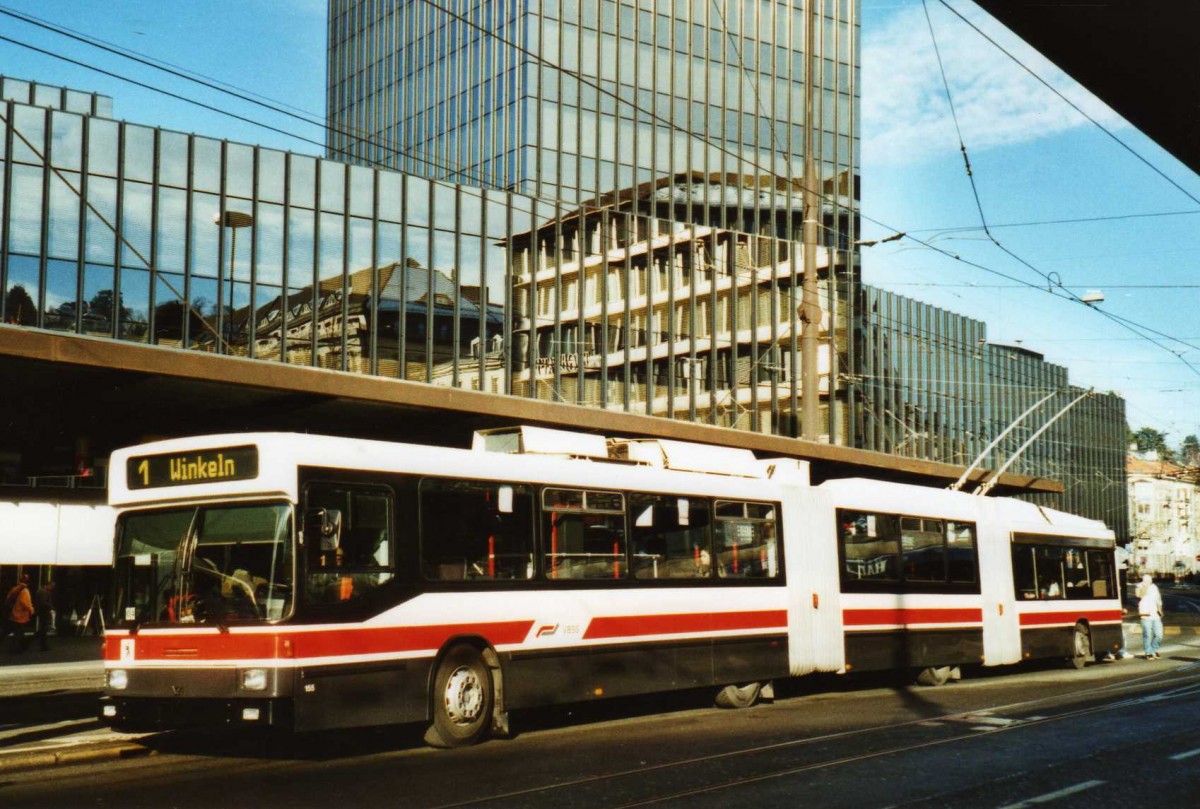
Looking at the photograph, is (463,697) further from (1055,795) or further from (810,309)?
(810,309)

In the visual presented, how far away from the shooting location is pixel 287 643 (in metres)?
10.5

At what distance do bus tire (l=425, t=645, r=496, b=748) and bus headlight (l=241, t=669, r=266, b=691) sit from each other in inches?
70.5

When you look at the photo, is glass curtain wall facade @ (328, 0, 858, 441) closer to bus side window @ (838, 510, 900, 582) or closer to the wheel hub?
bus side window @ (838, 510, 900, 582)

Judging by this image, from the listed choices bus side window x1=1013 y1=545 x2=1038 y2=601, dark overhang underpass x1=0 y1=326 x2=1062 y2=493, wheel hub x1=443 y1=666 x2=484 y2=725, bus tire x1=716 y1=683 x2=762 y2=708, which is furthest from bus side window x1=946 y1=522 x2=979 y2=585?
wheel hub x1=443 y1=666 x2=484 y2=725

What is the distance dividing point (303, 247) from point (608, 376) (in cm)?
1329

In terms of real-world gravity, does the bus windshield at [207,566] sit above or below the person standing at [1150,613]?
above

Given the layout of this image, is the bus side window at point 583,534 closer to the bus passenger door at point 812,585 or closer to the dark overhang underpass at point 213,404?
the bus passenger door at point 812,585

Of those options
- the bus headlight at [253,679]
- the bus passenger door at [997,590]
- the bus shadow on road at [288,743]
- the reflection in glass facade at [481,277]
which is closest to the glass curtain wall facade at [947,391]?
the reflection in glass facade at [481,277]

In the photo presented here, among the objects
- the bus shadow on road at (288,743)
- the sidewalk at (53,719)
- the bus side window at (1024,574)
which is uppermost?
the bus side window at (1024,574)

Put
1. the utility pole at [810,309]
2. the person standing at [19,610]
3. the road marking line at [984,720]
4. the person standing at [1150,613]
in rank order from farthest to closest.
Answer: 1. the person standing at [19,610]
2. the person standing at [1150,613]
3. the utility pole at [810,309]
4. the road marking line at [984,720]

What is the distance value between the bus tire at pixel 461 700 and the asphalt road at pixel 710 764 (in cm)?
21

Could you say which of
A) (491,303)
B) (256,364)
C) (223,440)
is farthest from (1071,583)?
(491,303)

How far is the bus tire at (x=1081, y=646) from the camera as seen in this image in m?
23.6

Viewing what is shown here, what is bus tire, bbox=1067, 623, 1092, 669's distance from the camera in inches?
931
